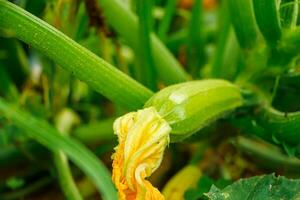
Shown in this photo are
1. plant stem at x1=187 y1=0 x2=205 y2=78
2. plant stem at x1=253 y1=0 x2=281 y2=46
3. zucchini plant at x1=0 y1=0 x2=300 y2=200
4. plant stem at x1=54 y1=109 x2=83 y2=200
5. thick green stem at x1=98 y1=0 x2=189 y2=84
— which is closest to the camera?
zucchini plant at x1=0 y1=0 x2=300 y2=200

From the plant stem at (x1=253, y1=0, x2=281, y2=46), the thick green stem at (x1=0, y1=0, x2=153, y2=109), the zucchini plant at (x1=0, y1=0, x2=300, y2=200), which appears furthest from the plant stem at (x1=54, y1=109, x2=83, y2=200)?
Result: the plant stem at (x1=253, y1=0, x2=281, y2=46)

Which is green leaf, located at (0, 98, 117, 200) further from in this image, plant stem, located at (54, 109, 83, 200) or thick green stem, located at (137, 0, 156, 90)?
thick green stem, located at (137, 0, 156, 90)

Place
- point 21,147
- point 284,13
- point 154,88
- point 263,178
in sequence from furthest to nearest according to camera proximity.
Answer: point 21,147 < point 154,88 < point 284,13 < point 263,178

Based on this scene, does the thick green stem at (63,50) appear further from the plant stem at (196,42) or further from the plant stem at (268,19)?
the plant stem at (196,42)

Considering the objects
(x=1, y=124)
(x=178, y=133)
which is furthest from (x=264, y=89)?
(x=1, y=124)

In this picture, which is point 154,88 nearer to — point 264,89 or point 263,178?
point 264,89

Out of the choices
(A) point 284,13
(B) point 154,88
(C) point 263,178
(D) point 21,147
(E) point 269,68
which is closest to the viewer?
(C) point 263,178
